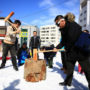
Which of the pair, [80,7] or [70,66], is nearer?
[70,66]

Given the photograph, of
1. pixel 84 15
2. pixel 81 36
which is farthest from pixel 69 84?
pixel 84 15

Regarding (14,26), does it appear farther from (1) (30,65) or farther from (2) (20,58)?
(2) (20,58)

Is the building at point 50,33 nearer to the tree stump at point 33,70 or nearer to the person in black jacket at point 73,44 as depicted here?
the tree stump at point 33,70

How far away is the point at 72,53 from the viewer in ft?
6.80

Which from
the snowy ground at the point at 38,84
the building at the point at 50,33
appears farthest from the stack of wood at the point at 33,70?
the building at the point at 50,33

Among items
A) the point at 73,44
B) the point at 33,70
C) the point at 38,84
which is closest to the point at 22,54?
the point at 33,70

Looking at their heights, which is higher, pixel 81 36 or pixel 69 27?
pixel 69 27

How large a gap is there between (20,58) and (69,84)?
2983 mm

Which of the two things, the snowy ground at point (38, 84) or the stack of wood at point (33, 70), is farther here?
the stack of wood at point (33, 70)

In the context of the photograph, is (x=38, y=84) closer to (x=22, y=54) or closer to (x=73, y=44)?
(x=73, y=44)

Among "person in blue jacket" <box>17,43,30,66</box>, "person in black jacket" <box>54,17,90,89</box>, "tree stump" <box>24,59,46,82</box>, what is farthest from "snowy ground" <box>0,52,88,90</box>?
"person in blue jacket" <box>17,43,30,66</box>

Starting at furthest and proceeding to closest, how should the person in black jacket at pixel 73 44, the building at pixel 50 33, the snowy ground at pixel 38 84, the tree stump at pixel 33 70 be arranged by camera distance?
the building at pixel 50 33
the tree stump at pixel 33 70
the snowy ground at pixel 38 84
the person in black jacket at pixel 73 44

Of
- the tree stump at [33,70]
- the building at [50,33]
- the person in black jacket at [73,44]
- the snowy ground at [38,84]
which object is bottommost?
the snowy ground at [38,84]

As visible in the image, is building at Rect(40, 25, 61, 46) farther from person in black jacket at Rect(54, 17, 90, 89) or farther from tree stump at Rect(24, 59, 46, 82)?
person in black jacket at Rect(54, 17, 90, 89)
